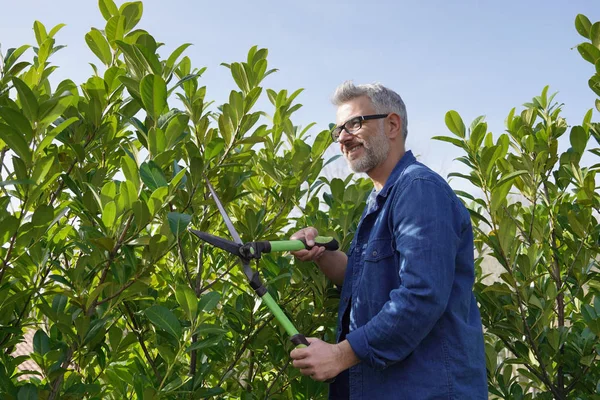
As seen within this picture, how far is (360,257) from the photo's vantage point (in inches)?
97.3

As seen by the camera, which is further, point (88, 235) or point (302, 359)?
Result: point (88, 235)

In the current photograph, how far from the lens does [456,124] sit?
10.8 feet

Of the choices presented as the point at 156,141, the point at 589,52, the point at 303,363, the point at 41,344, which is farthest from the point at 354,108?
the point at 589,52

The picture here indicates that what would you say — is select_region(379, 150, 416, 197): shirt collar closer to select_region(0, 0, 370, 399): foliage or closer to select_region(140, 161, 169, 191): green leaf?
select_region(0, 0, 370, 399): foliage

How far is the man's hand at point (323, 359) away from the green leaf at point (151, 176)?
0.70 m

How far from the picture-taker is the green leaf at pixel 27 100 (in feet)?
6.44

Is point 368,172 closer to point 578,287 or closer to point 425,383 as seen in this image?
point 425,383

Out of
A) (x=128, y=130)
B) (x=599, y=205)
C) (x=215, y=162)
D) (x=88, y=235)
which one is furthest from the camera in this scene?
(x=599, y=205)

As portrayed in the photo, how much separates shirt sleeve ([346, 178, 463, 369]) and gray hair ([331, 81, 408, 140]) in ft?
2.11

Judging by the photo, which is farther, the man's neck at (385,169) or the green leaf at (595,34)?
the green leaf at (595,34)

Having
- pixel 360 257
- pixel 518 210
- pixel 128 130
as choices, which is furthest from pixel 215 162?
pixel 518 210

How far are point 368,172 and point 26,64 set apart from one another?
1447 millimetres

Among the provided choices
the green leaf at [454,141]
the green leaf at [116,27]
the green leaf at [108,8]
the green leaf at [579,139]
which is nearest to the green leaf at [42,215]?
the green leaf at [116,27]

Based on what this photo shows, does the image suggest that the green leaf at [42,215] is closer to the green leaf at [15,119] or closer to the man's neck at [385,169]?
the green leaf at [15,119]
